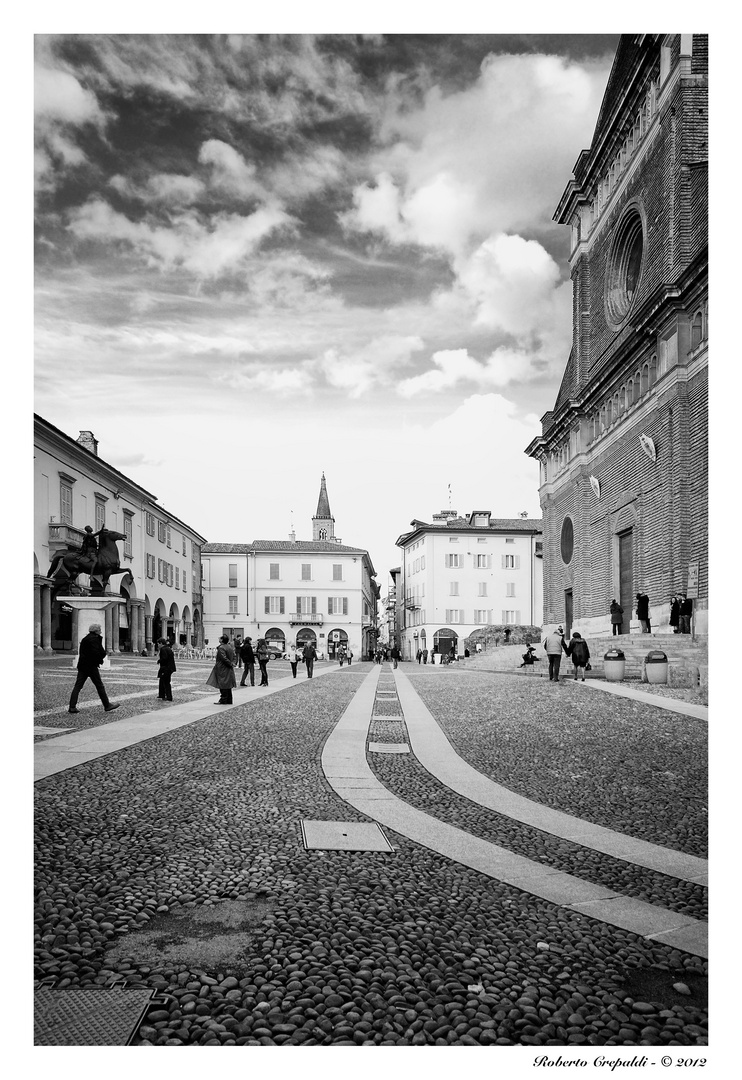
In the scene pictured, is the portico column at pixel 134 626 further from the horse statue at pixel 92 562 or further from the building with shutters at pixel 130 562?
the horse statue at pixel 92 562

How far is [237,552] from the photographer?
6581 centimetres

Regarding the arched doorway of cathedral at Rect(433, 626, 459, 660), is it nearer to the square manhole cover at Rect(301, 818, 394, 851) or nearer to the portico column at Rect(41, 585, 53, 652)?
the portico column at Rect(41, 585, 53, 652)

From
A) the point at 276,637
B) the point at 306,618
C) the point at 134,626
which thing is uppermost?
the point at 134,626

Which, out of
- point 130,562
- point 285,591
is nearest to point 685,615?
point 130,562

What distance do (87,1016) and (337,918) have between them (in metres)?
1.23

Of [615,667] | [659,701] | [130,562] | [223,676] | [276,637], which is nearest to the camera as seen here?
[659,701]

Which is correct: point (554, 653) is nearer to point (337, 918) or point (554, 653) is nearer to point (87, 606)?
point (87, 606)

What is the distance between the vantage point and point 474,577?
65.5 m

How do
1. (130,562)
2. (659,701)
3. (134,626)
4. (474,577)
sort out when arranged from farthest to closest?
(474,577), (134,626), (130,562), (659,701)

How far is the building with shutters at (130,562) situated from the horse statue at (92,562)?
332 mm

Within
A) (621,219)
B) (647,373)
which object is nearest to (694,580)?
(647,373)

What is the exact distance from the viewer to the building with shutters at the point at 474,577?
212ft

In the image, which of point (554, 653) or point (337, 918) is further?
point (554, 653)
